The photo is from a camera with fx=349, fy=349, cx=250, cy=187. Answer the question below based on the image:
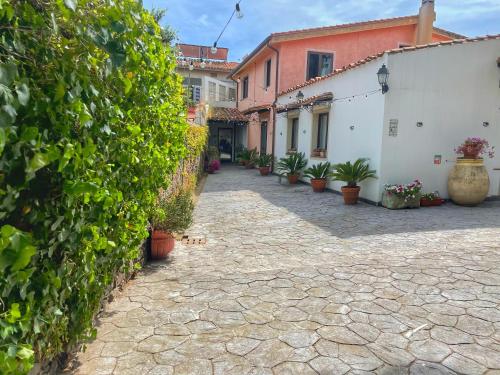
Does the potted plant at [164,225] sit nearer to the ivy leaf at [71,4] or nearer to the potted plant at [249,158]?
the ivy leaf at [71,4]

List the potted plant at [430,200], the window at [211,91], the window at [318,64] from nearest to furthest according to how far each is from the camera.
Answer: the potted plant at [430,200]
the window at [318,64]
the window at [211,91]

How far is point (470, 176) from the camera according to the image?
8.65 metres

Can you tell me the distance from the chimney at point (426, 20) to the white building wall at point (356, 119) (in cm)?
383

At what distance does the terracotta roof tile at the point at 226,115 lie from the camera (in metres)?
21.1

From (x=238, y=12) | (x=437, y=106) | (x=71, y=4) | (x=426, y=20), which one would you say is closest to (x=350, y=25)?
(x=426, y=20)

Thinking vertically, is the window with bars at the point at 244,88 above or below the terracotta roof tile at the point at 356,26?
below

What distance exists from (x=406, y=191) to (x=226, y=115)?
1514cm

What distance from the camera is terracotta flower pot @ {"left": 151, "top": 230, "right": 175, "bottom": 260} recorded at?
4863mm

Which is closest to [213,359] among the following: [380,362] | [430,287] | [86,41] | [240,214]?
[380,362]

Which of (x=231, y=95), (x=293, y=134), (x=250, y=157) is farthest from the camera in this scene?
(x=231, y=95)

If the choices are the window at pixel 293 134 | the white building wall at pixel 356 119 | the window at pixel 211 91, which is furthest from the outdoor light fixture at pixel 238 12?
the window at pixel 211 91

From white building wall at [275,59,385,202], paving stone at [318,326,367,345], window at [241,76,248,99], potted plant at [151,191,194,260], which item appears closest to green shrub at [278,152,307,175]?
white building wall at [275,59,385,202]

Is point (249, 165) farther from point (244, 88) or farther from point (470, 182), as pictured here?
point (470, 182)

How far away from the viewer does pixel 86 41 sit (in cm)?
167
